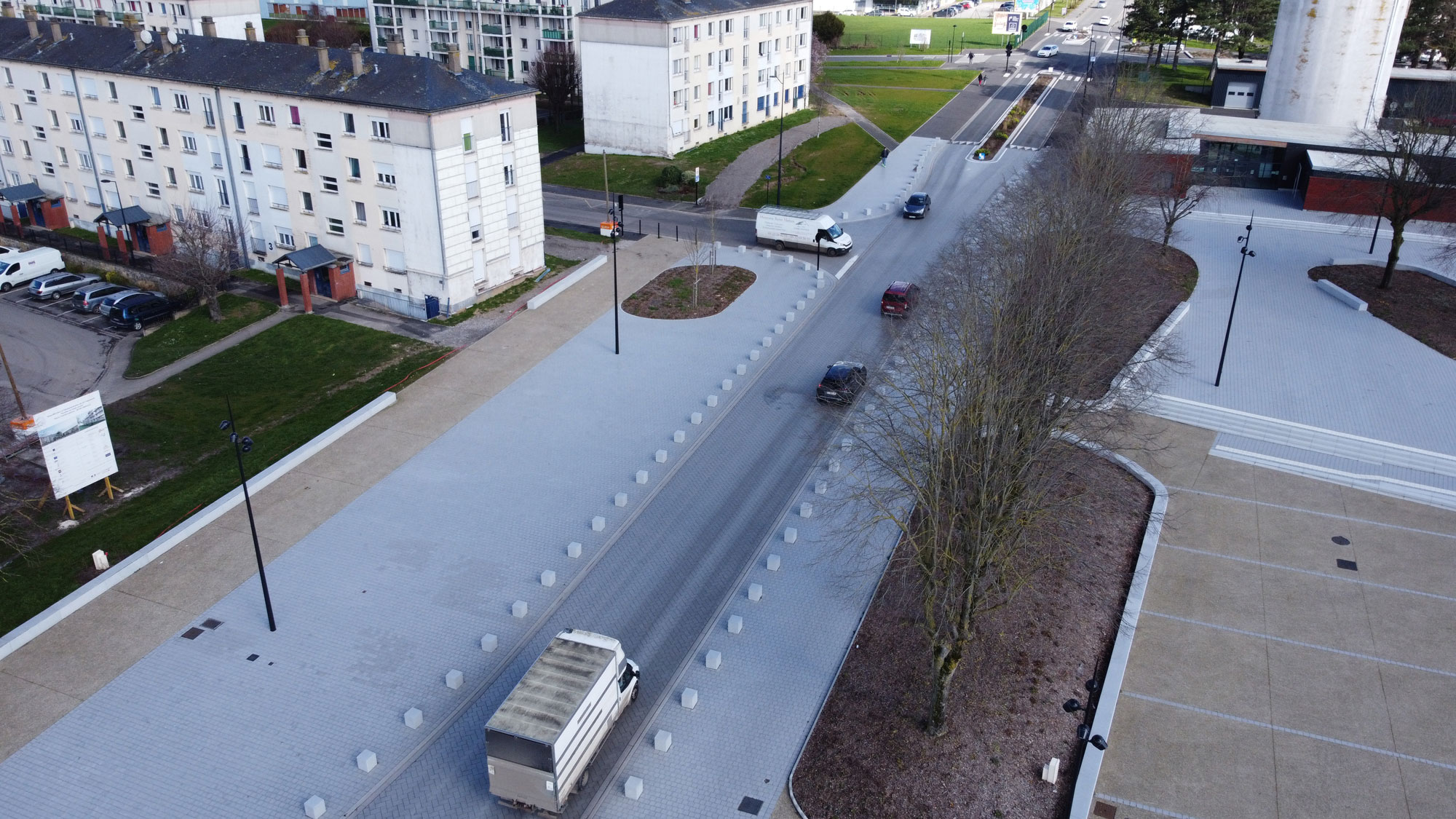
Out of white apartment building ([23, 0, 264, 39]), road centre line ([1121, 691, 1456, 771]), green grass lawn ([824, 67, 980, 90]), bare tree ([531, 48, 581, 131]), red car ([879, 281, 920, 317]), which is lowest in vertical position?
road centre line ([1121, 691, 1456, 771])

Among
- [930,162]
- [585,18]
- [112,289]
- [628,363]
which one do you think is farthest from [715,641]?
[585,18]

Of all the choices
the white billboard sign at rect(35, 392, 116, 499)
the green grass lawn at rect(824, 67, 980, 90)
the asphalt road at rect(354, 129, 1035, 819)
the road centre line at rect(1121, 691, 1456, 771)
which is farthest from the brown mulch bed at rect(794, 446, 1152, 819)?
the green grass lawn at rect(824, 67, 980, 90)

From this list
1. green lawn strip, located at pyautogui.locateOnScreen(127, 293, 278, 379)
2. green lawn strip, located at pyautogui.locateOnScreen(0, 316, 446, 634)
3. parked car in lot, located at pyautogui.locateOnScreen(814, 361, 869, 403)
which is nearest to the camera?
green lawn strip, located at pyautogui.locateOnScreen(0, 316, 446, 634)

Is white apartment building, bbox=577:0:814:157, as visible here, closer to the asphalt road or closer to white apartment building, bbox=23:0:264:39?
white apartment building, bbox=23:0:264:39

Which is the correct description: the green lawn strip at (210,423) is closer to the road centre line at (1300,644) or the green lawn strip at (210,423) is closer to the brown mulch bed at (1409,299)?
the road centre line at (1300,644)

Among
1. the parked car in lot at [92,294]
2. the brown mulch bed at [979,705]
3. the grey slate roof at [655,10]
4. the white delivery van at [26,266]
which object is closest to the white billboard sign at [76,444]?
the parked car in lot at [92,294]

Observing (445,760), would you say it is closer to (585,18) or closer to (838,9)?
(585,18)

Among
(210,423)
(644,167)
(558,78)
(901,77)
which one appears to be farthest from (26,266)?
(901,77)

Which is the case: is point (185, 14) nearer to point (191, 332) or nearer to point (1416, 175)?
point (191, 332)
